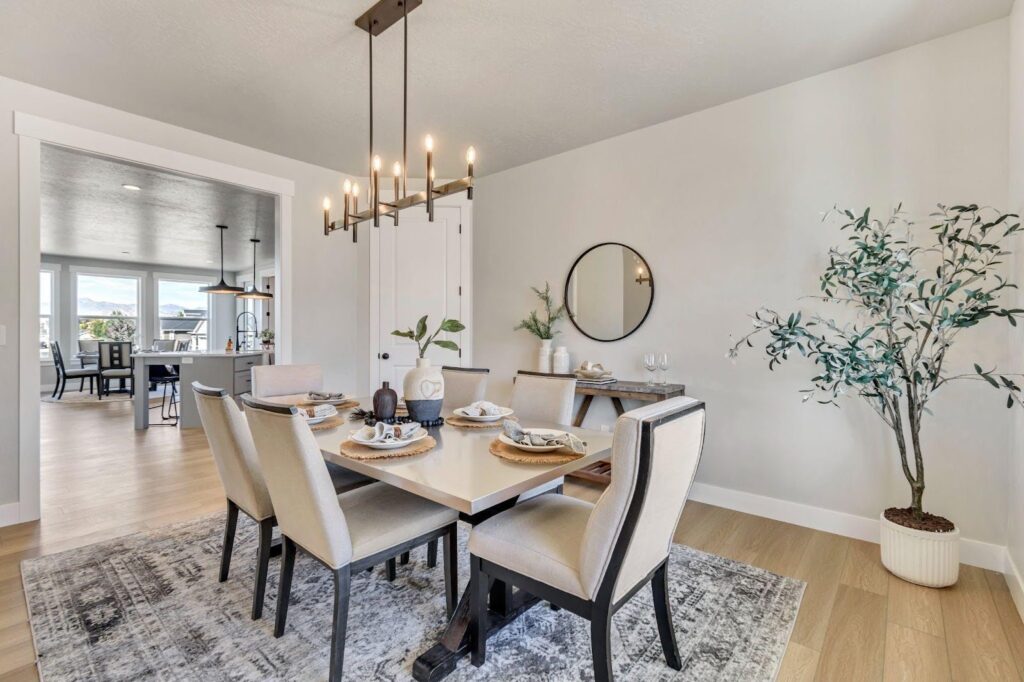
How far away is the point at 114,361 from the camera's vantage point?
25.1ft

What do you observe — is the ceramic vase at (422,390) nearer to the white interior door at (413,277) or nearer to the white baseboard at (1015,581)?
the white interior door at (413,277)

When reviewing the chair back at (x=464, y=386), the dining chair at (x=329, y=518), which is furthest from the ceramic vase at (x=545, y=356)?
the dining chair at (x=329, y=518)

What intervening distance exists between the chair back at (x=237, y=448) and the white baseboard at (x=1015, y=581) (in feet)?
9.85

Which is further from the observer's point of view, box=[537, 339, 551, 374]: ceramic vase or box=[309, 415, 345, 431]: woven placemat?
box=[537, 339, 551, 374]: ceramic vase

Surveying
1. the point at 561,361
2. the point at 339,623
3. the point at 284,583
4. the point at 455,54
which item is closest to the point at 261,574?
the point at 284,583

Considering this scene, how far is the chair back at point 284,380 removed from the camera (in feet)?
9.09

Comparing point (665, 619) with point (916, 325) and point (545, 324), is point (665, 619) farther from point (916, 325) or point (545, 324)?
point (545, 324)

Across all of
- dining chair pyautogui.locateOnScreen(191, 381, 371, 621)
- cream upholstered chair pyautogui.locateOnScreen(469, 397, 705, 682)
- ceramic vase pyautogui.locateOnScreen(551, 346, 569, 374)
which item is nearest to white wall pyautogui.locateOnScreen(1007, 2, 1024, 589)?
cream upholstered chair pyautogui.locateOnScreen(469, 397, 705, 682)

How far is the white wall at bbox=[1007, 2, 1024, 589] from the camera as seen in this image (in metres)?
1.98

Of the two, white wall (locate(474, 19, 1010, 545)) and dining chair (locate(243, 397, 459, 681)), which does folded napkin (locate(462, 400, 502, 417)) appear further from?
white wall (locate(474, 19, 1010, 545))

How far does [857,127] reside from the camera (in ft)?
8.63

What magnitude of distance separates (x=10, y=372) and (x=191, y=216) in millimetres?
3709

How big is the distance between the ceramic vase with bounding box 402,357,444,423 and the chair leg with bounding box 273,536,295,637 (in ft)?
2.28

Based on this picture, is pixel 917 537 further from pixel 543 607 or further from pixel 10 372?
pixel 10 372
